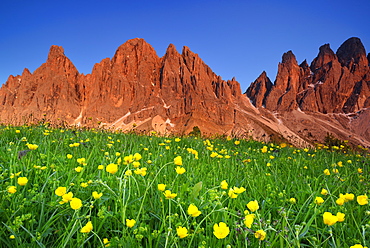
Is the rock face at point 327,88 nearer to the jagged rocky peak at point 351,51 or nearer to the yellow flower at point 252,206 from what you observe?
the jagged rocky peak at point 351,51

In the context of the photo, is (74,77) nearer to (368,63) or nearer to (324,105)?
(324,105)

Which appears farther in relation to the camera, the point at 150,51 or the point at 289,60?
the point at 289,60

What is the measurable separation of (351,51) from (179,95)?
131 m

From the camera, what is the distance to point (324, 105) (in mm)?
147250

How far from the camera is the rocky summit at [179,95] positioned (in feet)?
418

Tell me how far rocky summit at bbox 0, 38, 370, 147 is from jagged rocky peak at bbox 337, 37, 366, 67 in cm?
100

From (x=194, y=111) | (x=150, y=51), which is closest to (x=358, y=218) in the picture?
(x=194, y=111)

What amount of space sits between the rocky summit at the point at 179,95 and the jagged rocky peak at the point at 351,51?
3.27 feet

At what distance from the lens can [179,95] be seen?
13512cm

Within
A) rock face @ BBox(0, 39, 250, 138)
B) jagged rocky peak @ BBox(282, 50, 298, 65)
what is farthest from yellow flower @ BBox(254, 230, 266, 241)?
jagged rocky peak @ BBox(282, 50, 298, 65)

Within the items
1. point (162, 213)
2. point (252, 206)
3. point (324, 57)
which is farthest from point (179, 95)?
point (252, 206)

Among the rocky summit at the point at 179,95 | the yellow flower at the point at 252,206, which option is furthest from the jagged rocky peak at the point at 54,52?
the yellow flower at the point at 252,206

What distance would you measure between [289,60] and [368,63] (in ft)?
173

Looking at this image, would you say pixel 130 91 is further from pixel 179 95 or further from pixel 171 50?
pixel 171 50
